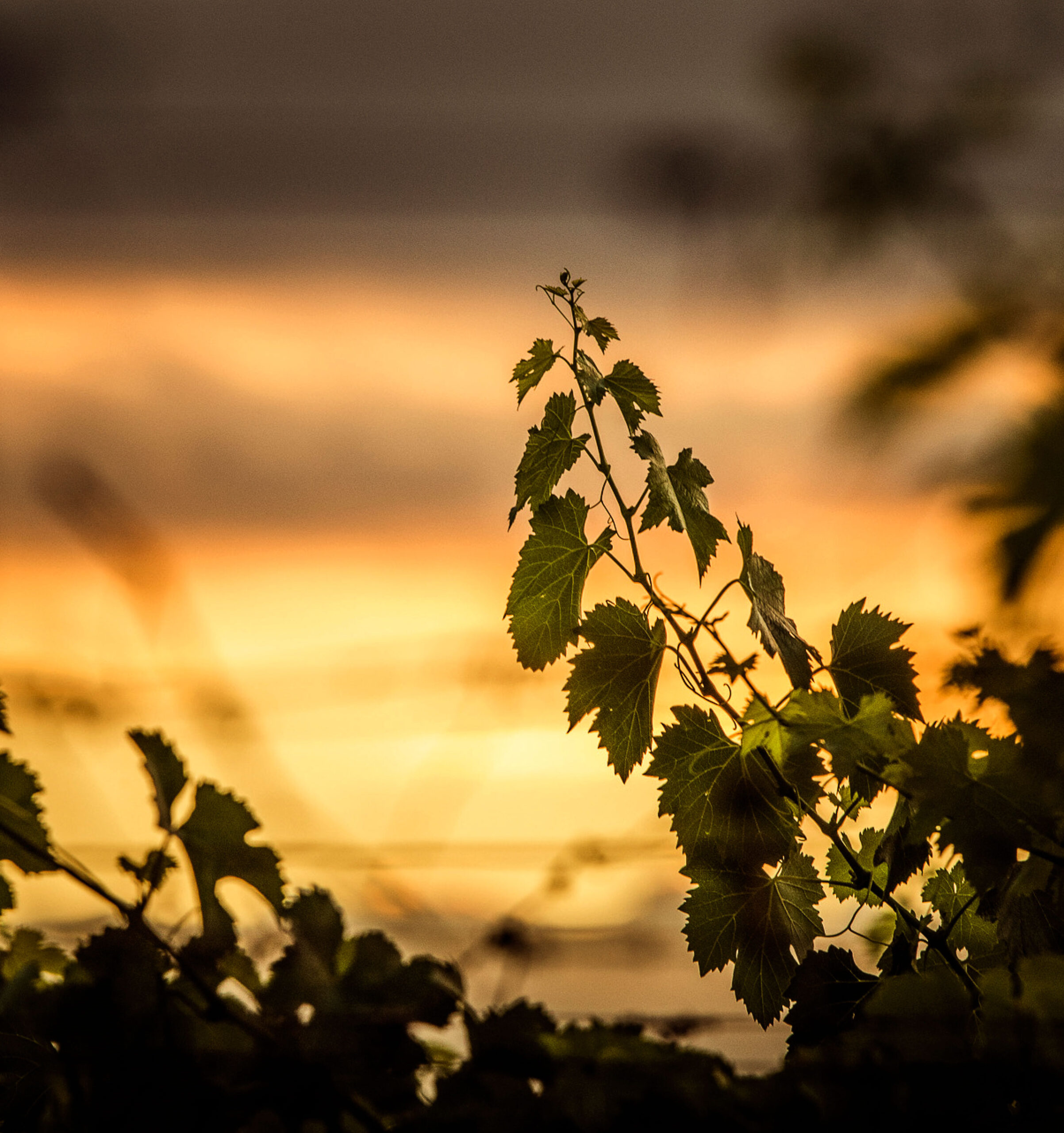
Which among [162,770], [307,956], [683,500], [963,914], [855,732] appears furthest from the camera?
[683,500]

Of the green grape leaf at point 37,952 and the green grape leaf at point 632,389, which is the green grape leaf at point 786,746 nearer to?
the green grape leaf at point 632,389

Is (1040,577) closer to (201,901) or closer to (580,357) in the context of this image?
(201,901)

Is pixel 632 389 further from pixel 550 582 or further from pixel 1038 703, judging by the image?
pixel 1038 703

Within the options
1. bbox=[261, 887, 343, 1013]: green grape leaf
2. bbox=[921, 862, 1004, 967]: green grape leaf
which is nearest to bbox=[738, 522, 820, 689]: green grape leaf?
bbox=[921, 862, 1004, 967]: green grape leaf

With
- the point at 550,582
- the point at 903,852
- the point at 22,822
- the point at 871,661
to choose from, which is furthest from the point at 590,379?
the point at 22,822

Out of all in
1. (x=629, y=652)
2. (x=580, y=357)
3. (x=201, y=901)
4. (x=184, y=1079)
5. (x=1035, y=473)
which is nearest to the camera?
(x=1035, y=473)

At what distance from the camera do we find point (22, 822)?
0.82 meters

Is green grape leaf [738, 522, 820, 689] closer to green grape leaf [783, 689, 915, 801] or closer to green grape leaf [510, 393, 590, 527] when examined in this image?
green grape leaf [783, 689, 915, 801]

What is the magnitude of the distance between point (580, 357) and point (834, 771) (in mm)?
584

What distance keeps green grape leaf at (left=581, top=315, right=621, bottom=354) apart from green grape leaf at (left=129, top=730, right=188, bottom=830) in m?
0.71

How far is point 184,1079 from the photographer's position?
0.71 m

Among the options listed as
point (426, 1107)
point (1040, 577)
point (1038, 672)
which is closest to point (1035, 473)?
point (1040, 577)

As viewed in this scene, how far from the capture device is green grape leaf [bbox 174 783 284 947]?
855 millimetres

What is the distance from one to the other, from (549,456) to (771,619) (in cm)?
32
